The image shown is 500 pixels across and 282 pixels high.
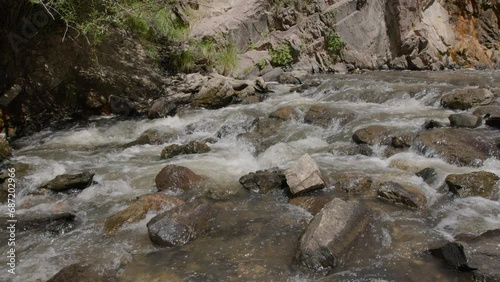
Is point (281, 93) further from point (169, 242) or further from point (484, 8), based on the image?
point (484, 8)

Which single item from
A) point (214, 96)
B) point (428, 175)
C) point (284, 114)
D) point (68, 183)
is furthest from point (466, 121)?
point (68, 183)

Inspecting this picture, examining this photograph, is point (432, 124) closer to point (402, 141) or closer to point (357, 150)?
point (402, 141)

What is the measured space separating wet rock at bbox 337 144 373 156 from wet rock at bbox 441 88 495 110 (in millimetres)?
2960

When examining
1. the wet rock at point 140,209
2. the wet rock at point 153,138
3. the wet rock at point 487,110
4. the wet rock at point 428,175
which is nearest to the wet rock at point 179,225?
the wet rock at point 140,209

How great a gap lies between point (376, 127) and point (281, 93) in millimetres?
4442

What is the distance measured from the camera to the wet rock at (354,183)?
489 centimetres

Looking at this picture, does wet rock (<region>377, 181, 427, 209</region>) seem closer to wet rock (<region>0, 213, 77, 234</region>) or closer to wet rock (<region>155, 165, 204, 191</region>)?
wet rock (<region>155, 165, 204, 191</region>)

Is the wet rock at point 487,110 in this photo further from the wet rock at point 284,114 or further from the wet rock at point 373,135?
the wet rock at point 284,114

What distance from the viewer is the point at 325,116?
8.03m

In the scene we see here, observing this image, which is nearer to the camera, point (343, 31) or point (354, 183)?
point (354, 183)

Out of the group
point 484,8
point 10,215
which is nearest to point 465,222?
Result: point 10,215

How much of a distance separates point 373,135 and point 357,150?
0.53 meters

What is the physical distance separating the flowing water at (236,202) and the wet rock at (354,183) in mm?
143

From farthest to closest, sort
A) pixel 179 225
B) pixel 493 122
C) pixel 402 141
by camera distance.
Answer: pixel 493 122 → pixel 402 141 → pixel 179 225
